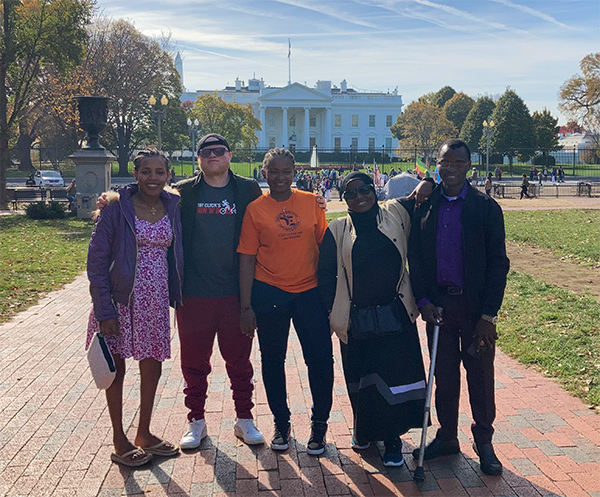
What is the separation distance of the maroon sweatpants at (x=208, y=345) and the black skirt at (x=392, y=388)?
Answer: 32.8 inches

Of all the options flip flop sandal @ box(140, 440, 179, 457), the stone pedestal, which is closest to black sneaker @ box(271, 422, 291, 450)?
flip flop sandal @ box(140, 440, 179, 457)

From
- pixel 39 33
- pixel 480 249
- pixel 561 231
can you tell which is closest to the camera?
pixel 480 249

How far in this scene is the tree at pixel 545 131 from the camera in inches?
2341

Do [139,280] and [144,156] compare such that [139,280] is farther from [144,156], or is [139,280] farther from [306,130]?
[306,130]

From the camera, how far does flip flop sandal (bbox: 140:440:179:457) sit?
380 centimetres

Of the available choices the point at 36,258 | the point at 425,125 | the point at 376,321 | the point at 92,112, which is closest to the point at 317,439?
the point at 376,321

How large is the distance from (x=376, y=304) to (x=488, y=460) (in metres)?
1.13

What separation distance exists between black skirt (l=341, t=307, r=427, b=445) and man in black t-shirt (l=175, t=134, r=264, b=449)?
809 millimetres

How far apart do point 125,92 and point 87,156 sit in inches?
881

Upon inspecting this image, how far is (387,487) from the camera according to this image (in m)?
3.41

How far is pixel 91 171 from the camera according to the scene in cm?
1802

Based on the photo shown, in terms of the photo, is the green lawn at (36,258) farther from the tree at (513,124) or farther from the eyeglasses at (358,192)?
the tree at (513,124)

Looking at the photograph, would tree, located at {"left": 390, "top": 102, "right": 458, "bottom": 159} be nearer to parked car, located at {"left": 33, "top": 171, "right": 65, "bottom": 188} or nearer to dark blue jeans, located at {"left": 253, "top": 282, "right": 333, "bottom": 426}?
parked car, located at {"left": 33, "top": 171, "right": 65, "bottom": 188}

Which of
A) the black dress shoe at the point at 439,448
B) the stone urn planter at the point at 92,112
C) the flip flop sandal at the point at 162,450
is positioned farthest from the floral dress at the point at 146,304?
the stone urn planter at the point at 92,112
